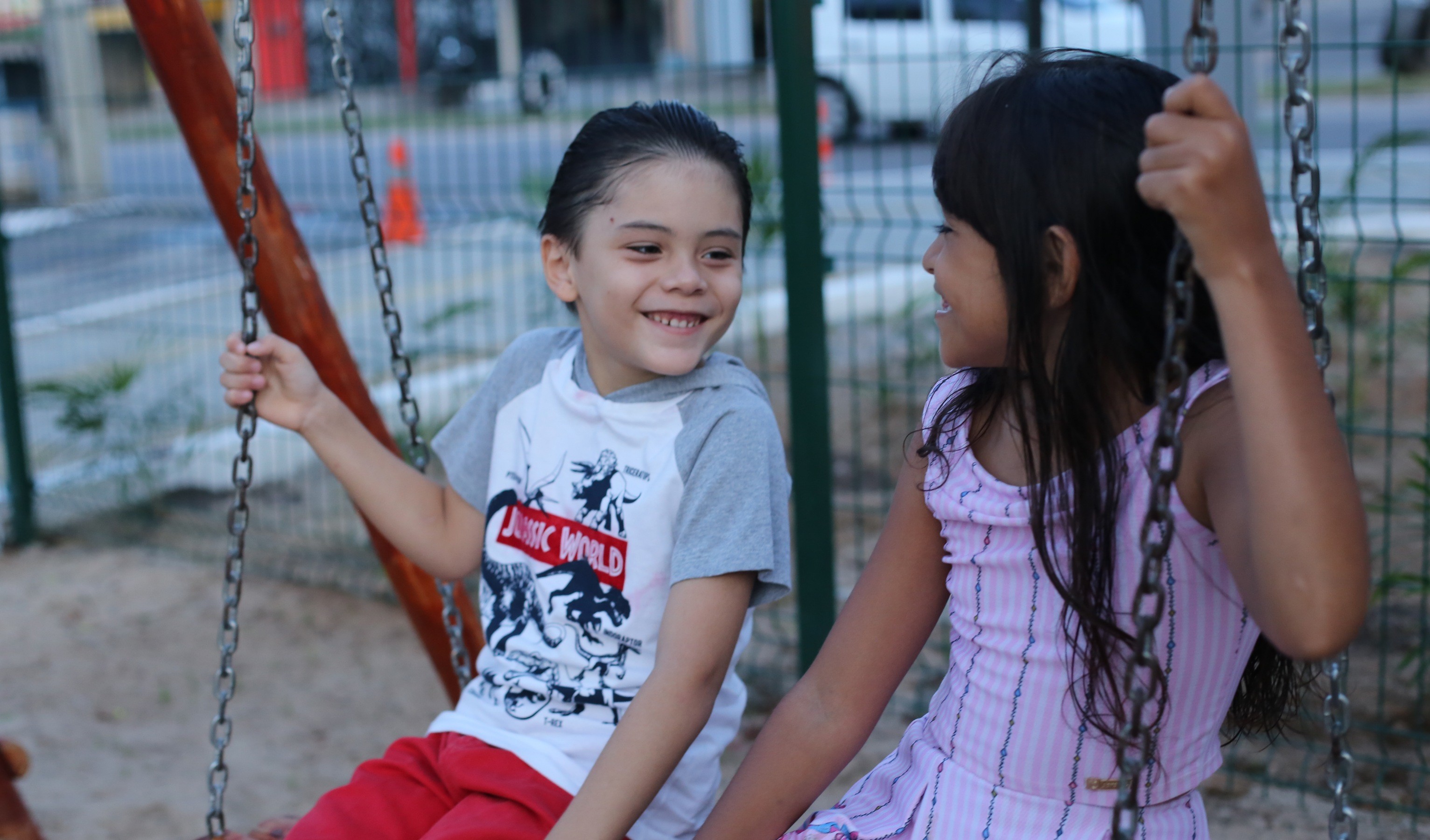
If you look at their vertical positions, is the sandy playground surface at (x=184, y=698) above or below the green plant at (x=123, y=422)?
below

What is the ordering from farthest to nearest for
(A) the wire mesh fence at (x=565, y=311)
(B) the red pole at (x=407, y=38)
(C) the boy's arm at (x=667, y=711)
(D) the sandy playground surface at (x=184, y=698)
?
(B) the red pole at (x=407, y=38) < (A) the wire mesh fence at (x=565, y=311) < (D) the sandy playground surface at (x=184, y=698) < (C) the boy's arm at (x=667, y=711)

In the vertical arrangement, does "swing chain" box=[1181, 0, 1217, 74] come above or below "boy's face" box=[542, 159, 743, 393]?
above

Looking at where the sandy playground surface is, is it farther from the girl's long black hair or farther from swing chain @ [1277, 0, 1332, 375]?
swing chain @ [1277, 0, 1332, 375]

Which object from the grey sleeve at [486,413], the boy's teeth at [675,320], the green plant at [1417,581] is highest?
the boy's teeth at [675,320]

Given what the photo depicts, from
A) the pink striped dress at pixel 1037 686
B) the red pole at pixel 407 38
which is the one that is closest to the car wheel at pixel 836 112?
the pink striped dress at pixel 1037 686

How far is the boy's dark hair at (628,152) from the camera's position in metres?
1.79

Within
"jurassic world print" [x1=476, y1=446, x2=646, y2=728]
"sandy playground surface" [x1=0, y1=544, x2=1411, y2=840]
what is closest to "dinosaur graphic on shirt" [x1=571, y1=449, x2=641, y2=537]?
"jurassic world print" [x1=476, y1=446, x2=646, y2=728]

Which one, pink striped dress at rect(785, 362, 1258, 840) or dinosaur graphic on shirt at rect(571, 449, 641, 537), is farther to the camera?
dinosaur graphic on shirt at rect(571, 449, 641, 537)

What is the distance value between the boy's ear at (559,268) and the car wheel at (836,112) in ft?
4.61

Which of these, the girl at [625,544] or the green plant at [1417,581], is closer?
the girl at [625,544]

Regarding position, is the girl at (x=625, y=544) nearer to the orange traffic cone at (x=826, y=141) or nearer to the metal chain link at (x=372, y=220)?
the metal chain link at (x=372, y=220)

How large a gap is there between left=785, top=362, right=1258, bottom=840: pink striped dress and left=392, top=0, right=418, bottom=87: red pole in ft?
17.5

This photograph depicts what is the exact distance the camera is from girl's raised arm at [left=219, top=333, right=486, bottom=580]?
2104 mm

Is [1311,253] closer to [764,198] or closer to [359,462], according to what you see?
[359,462]
